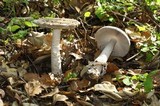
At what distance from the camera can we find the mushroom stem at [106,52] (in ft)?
10.7

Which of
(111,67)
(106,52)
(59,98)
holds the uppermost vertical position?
(106,52)

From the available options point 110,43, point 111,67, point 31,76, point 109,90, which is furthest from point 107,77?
point 31,76

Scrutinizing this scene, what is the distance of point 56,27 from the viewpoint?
9.71 feet

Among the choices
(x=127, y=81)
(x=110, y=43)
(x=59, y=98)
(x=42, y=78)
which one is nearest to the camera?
(x=59, y=98)

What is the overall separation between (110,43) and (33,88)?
3.22ft

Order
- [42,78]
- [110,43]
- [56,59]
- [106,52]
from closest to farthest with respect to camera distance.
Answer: [42,78] → [56,59] → [106,52] → [110,43]

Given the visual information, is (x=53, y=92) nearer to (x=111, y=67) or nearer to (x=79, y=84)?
(x=79, y=84)

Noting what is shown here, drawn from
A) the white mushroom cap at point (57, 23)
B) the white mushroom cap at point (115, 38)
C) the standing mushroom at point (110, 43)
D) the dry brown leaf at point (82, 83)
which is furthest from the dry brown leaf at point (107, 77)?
the white mushroom cap at point (57, 23)

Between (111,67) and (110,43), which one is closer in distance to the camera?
(111,67)

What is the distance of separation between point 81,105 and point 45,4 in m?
1.82

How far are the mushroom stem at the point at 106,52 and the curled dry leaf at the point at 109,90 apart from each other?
0.93ft

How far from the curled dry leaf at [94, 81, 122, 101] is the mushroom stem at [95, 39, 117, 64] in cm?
28

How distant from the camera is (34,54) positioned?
3449mm

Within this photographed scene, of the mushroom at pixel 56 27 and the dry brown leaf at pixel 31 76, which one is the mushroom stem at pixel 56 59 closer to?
the mushroom at pixel 56 27
